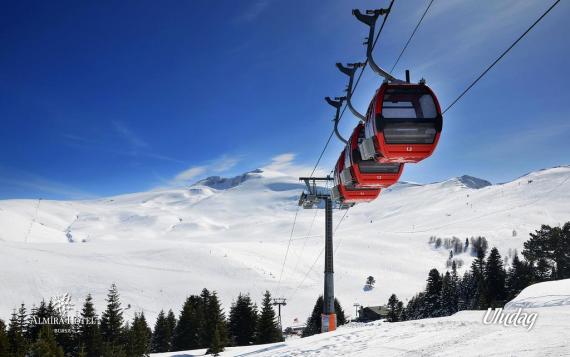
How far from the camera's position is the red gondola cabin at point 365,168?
43.7 feet

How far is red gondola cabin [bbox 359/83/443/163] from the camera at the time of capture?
961 centimetres

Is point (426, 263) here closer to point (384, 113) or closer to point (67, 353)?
point (67, 353)

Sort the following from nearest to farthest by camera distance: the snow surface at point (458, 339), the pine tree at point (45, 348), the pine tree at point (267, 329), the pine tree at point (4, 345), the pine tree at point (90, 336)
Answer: the snow surface at point (458, 339)
the pine tree at point (45, 348)
the pine tree at point (4, 345)
the pine tree at point (90, 336)
the pine tree at point (267, 329)

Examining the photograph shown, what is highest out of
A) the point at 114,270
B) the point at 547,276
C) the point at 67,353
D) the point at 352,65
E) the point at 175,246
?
the point at 175,246

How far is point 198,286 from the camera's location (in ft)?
286

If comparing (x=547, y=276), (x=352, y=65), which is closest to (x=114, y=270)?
(x=547, y=276)

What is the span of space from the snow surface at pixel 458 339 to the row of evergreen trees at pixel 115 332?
58.3 ft

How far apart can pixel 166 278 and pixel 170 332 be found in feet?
144

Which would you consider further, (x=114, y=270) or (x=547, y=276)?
(x=114, y=270)

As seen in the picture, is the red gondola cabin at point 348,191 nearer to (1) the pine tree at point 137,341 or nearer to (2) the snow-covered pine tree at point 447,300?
(1) the pine tree at point 137,341

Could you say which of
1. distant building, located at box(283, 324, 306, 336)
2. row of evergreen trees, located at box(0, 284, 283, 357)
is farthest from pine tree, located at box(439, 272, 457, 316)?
distant building, located at box(283, 324, 306, 336)

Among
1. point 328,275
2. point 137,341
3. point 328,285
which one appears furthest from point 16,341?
point 328,275

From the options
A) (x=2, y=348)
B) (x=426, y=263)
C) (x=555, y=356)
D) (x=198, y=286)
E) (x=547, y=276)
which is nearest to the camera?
(x=555, y=356)

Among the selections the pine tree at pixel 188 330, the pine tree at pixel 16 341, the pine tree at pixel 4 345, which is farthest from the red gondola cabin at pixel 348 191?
the pine tree at pixel 188 330
